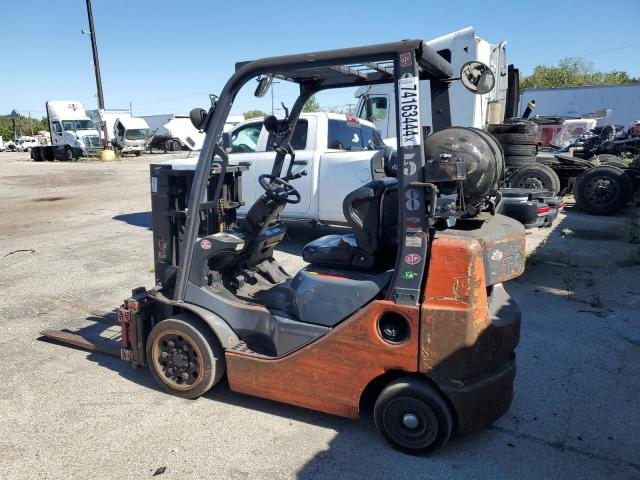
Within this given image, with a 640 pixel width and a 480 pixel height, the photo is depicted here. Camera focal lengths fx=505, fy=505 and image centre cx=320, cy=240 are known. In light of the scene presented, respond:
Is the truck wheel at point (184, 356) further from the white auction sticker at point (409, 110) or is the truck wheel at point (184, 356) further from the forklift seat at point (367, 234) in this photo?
the white auction sticker at point (409, 110)

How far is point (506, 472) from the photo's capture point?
2.92 m

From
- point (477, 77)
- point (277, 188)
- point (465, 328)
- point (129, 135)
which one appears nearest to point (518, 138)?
point (477, 77)

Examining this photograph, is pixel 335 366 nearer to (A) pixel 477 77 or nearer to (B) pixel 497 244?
(B) pixel 497 244

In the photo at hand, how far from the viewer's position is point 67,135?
34875mm

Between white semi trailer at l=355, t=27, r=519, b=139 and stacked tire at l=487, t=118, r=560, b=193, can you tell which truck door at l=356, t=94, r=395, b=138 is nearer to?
white semi trailer at l=355, t=27, r=519, b=139

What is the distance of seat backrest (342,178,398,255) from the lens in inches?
123

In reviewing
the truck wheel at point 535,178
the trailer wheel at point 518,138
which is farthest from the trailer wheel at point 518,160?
the trailer wheel at point 518,138

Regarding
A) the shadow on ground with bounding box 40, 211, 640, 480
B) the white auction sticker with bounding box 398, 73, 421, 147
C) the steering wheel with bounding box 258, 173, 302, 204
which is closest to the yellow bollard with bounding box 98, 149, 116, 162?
the shadow on ground with bounding box 40, 211, 640, 480

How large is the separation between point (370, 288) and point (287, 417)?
1.15 meters

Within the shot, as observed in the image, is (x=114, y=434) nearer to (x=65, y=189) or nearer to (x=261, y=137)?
(x=261, y=137)

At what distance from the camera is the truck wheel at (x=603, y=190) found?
11.0 meters

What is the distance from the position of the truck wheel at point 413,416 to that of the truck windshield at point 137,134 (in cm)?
3806

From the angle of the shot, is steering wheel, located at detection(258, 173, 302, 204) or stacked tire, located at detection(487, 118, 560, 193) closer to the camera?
steering wheel, located at detection(258, 173, 302, 204)

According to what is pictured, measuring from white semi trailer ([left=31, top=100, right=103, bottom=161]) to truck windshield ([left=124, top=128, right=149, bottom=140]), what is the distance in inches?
88.3
